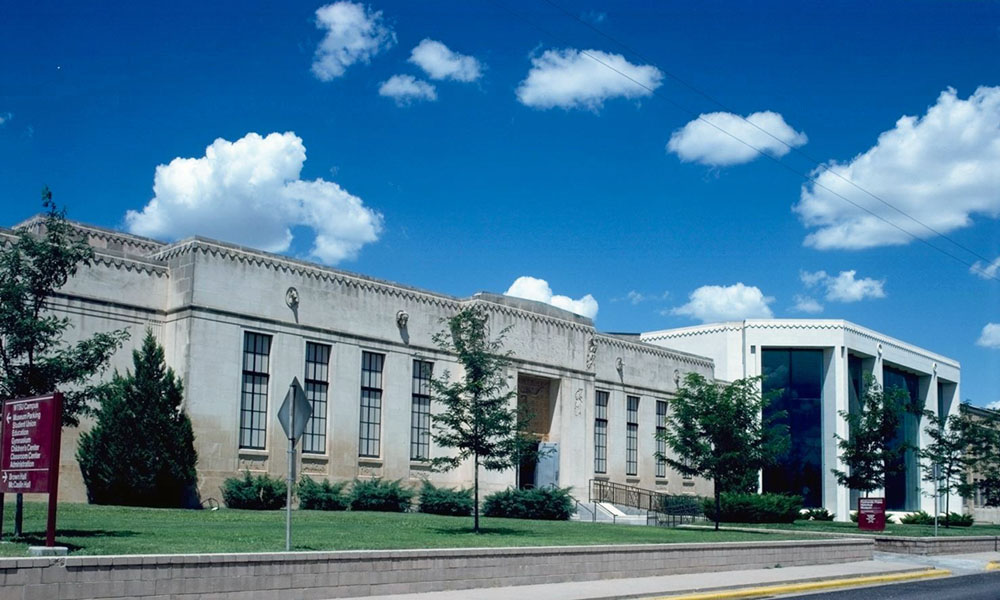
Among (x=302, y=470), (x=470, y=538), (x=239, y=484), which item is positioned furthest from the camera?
(x=302, y=470)

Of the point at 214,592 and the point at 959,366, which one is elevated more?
the point at 959,366

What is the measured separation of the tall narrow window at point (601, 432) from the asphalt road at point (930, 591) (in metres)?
20.7

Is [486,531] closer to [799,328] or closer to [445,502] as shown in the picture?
[445,502]

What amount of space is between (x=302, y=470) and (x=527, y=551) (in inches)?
627

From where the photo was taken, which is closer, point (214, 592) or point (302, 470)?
point (214, 592)

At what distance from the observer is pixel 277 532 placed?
21656 mm

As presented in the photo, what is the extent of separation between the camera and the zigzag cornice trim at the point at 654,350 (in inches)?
1868

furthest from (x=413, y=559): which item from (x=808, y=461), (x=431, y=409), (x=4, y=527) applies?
(x=808, y=461)

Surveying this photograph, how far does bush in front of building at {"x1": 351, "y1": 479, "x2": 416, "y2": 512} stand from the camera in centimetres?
3269

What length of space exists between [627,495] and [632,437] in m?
3.26

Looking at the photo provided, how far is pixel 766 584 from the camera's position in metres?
21.6

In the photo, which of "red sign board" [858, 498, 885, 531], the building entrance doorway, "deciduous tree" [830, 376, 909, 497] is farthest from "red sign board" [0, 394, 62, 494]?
"deciduous tree" [830, 376, 909, 497]

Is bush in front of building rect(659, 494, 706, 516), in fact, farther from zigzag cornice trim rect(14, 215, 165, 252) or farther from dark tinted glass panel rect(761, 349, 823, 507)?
zigzag cornice trim rect(14, 215, 165, 252)

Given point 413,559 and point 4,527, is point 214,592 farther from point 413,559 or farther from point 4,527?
point 4,527
